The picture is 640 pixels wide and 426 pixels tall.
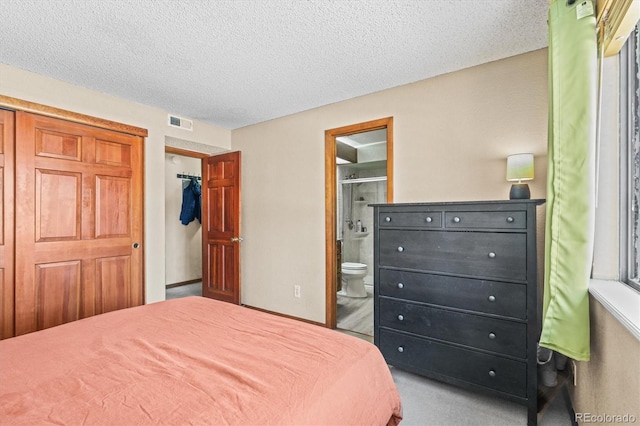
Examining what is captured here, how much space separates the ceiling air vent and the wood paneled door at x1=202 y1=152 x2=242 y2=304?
1.86ft

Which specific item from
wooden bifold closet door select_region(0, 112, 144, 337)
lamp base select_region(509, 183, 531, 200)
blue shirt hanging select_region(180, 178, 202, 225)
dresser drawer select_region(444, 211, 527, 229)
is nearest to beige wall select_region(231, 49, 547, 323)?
lamp base select_region(509, 183, 531, 200)

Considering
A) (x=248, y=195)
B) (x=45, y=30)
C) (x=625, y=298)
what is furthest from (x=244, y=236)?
(x=625, y=298)

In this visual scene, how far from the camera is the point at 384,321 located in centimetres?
228

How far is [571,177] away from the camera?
4.74ft

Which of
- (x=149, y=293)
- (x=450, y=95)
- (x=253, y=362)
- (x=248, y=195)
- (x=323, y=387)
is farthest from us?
(x=248, y=195)

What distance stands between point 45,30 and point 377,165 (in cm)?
416

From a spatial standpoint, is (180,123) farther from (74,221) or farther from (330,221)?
(330,221)

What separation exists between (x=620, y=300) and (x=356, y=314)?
2.82 metres

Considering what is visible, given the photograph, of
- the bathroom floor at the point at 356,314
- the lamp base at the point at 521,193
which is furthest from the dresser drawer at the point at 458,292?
the bathroom floor at the point at 356,314

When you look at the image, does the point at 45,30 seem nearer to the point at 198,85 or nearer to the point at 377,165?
the point at 198,85

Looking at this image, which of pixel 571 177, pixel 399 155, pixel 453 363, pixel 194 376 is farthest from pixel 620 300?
pixel 399 155

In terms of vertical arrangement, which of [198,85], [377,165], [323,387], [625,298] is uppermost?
[198,85]

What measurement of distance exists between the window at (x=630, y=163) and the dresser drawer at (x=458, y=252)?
437mm

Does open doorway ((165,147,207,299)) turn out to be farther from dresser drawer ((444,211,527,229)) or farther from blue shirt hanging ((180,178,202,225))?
dresser drawer ((444,211,527,229))
